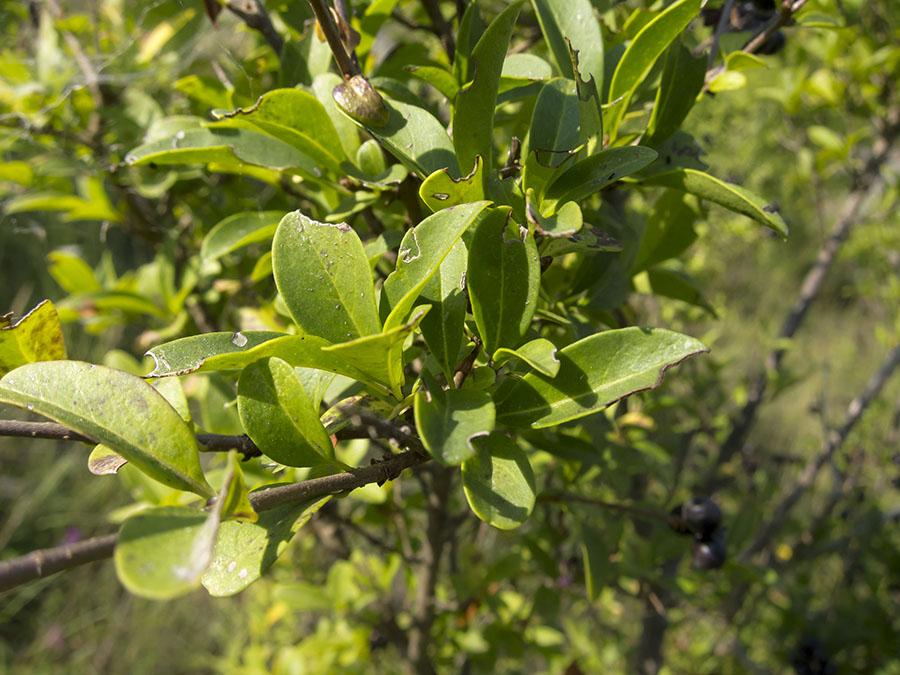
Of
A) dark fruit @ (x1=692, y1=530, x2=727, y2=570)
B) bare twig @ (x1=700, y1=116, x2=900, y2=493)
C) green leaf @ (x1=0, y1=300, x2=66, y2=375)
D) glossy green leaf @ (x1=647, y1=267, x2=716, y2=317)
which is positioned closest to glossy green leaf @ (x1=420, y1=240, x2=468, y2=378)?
green leaf @ (x1=0, y1=300, x2=66, y2=375)

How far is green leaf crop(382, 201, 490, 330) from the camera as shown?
37cm

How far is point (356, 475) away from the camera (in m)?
0.41

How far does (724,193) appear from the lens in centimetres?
48

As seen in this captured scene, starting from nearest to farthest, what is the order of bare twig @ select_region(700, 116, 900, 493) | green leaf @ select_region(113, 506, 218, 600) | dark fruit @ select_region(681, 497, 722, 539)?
green leaf @ select_region(113, 506, 218, 600) → dark fruit @ select_region(681, 497, 722, 539) → bare twig @ select_region(700, 116, 900, 493)

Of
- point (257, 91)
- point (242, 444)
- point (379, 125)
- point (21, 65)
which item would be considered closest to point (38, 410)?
point (242, 444)

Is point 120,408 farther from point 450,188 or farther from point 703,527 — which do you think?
point 703,527

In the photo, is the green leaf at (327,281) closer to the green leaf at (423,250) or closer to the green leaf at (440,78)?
the green leaf at (423,250)

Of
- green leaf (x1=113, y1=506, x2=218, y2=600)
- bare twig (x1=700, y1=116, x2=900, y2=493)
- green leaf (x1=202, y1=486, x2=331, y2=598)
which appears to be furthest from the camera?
bare twig (x1=700, y1=116, x2=900, y2=493)

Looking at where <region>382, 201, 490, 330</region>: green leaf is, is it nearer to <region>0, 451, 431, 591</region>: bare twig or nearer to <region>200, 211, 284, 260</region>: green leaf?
<region>0, 451, 431, 591</region>: bare twig

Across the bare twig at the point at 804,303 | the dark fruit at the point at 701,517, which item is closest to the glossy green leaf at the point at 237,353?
the dark fruit at the point at 701,517

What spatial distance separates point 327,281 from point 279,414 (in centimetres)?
9

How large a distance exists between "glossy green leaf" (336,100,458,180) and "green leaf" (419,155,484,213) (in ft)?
0.13

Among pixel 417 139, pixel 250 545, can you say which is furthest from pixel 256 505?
pixel 417 139

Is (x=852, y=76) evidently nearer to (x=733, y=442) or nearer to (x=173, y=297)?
A: (x=733, y=442)
